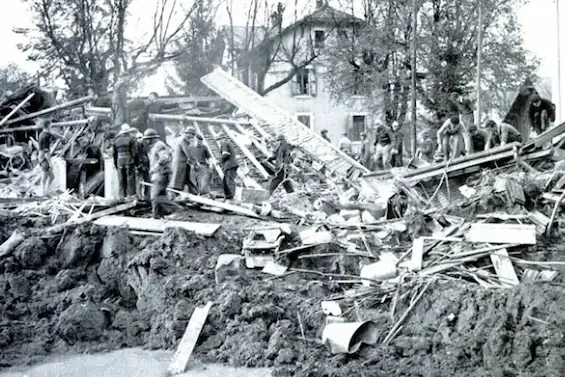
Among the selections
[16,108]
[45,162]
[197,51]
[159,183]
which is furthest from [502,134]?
[197,51]

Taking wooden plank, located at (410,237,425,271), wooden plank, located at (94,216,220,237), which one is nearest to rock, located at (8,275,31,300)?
wooden plank, located at (94,216,220,237)

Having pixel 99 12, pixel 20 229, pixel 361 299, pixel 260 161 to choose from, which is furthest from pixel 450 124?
pixel 99 12

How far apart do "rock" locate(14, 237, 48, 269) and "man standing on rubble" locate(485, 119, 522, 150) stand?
30.8 ft

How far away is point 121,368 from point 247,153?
1224cm

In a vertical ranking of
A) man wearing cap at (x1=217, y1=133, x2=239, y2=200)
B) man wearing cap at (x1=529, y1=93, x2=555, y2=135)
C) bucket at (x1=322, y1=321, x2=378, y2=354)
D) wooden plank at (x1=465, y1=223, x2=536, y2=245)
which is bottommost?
bucket at (x1=322, y1=321, x2=378, y2=354)

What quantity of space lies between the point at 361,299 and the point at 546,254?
247cm

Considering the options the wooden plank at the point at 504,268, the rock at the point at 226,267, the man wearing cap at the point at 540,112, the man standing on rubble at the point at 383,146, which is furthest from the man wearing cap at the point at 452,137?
the rock at the point at 226,267

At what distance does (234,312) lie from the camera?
8.39 m

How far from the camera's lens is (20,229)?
11617 mm

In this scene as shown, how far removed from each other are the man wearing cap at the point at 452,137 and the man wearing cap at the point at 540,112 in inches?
130

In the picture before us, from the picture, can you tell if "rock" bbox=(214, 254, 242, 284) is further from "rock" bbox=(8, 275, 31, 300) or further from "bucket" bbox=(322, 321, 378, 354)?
"rock" bbox=(8, 275, 31, 300)

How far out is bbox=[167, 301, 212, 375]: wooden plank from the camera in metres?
7.57

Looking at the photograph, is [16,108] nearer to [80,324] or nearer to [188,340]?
[80,324]

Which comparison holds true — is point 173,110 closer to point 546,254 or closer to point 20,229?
point 20,229
